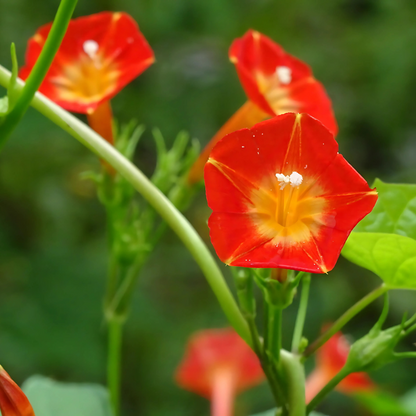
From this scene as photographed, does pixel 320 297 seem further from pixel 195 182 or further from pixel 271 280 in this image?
pixel 271 280

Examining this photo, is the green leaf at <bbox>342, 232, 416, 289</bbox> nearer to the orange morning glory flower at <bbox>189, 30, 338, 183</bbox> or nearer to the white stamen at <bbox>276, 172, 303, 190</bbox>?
the white stamen at <bbox>276, 172, 303, 190</bbox>

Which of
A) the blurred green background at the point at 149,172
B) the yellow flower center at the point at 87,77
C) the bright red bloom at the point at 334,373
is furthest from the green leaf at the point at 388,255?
the blurred green background at the point at 149,172

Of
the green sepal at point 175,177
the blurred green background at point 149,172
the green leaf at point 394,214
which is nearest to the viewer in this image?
the green leaf at point 394,214

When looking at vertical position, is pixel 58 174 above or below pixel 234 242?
below

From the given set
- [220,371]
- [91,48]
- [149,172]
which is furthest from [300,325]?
[149,172]

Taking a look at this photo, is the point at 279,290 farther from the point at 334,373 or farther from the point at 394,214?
the point at 334,373

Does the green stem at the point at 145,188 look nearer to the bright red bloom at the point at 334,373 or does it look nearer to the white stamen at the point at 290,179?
the white stamen at the point at 290,179

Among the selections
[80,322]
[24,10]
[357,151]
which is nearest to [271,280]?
[80,322]

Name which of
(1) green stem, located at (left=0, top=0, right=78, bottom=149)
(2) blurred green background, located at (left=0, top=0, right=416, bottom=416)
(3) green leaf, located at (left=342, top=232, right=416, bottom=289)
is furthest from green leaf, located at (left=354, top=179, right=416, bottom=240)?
(2) blurred green background, located at (left=0, top=0, right=416, bottom=416)
